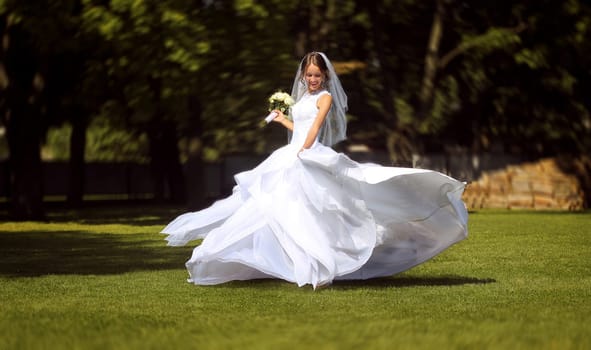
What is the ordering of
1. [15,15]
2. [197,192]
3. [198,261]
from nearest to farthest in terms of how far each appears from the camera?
1. [198,261]
2. [15,15]
3. [197,192]

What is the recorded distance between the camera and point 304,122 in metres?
12.6

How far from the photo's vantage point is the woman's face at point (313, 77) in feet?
41.0

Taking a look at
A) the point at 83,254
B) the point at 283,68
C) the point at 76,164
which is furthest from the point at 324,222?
the point at 76,164

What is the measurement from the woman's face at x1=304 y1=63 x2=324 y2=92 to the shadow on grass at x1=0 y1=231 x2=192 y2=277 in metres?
3.34

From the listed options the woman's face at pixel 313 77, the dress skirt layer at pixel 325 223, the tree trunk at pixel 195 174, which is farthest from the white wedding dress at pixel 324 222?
the tree trunk at pixel 195 174

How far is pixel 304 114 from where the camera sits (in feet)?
41.4

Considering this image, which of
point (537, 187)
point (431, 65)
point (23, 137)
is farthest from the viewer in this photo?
point (431, 65)

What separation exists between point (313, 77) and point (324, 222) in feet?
5.10

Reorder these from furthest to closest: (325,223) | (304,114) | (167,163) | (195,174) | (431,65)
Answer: (167,163) < (431,65) < (195,174) < (304,114) < (325,223)

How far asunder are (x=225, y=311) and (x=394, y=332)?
1.94m

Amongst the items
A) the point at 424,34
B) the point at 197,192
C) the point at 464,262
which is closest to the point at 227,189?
the point at 424,34

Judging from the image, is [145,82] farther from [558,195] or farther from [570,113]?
[570,113]

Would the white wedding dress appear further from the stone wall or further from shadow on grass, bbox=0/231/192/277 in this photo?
the stone wall

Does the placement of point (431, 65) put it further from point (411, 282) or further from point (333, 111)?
point (411, 282)
